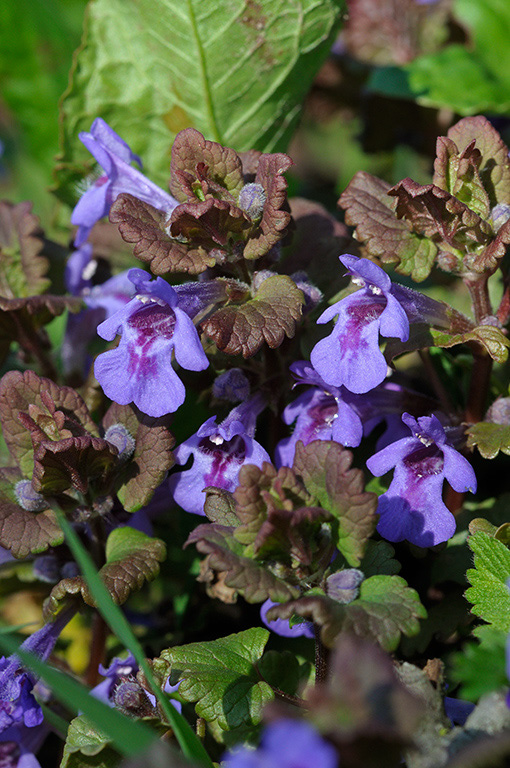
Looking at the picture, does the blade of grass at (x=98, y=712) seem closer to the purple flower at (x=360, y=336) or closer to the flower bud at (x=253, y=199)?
the purple flower at (x=360, y=336)

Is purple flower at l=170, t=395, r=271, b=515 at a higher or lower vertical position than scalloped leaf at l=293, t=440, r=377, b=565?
lower

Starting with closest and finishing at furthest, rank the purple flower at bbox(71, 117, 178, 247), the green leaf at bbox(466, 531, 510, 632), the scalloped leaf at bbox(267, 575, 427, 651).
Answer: the scalloped leaf at bbox(267, 575, 427, 651)
the green leaf at bbox(466, 531, 510, 632)
the purple flower at bbox(71, 117, 178, 247)

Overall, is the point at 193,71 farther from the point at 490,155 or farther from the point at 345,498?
the point at 345,498

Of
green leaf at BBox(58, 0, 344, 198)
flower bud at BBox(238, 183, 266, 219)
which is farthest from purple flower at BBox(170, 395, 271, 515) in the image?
green leaf at BBox(58, 0, 344, 198)

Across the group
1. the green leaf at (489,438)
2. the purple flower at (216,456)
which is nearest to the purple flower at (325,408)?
the purple flower at (216,456)

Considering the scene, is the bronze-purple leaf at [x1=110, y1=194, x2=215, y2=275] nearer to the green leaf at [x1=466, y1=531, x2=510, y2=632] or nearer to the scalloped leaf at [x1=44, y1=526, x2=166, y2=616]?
the scalloped leaf at [x1=44, y1=526, x2=166, y2=616]

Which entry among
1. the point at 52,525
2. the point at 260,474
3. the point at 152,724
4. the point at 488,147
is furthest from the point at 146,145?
the point at 152,724

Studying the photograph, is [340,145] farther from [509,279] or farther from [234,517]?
[234,517]
